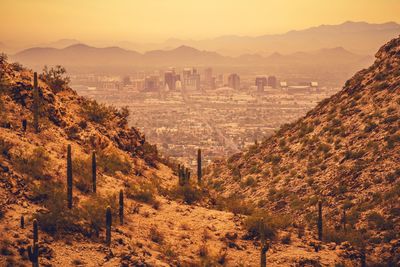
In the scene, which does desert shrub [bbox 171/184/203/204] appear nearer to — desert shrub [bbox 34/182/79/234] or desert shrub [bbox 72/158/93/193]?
desert shrub [bbox 72/158/93/193]

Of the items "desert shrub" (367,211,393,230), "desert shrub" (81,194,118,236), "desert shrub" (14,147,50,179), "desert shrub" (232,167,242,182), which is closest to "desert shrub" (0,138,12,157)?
"desert shrub" (14,147,50,179)

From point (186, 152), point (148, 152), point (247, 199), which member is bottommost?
point (186, 152)

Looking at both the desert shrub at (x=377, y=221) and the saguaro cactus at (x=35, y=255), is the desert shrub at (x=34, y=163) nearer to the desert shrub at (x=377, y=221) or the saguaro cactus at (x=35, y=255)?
the saguaro cactus at (x=35, y=255)

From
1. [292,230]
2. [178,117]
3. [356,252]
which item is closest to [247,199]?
[292,230]

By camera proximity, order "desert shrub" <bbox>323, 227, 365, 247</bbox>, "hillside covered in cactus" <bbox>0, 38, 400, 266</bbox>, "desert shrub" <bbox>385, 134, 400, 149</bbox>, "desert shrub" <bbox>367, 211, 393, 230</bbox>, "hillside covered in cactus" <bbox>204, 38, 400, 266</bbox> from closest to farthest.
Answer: "hillside covered in cactus" <bbox>0, 38, 400, 266</bbox> < "desert shrub" <bbox>323, 227, 365, 247</bbox> < "desert shrub" <bbox>367, 211, 393, 230</bbox> < "hillside covered in cactus" <bbox>204, 38, 400, 266</bbox> < "desert shrub" <bbox>385, 134, 400, 149</bbox>

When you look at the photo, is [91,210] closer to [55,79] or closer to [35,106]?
[35,106]

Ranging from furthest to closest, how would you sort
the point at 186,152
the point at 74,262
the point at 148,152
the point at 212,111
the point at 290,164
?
the point at 212,111 → the point at 186,152 → the point at 290,164 → the point at 148,152 → the point at 74,262

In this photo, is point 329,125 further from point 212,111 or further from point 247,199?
point 212,111

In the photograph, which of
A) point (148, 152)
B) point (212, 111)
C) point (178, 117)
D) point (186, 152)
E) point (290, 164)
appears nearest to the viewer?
point (148, 152)

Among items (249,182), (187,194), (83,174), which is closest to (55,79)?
(83,174)
